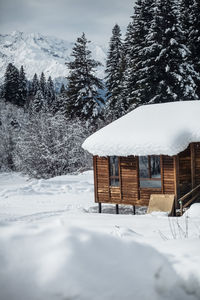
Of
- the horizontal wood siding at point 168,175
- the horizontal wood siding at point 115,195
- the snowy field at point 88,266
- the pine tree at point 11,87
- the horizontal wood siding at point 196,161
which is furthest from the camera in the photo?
the pine tree at point 11,87

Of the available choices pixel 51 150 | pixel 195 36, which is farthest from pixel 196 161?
pixel 51 150

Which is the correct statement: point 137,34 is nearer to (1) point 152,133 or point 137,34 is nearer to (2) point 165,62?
(2) point 165,62

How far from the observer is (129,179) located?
14.3 m

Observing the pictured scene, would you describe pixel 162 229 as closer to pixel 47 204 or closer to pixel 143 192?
pixel 143 192

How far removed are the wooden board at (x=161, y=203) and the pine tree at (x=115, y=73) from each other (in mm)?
20582

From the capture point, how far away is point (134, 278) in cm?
323

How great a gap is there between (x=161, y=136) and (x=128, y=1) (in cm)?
2322

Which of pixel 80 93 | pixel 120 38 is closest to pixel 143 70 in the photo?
pixel 80 93

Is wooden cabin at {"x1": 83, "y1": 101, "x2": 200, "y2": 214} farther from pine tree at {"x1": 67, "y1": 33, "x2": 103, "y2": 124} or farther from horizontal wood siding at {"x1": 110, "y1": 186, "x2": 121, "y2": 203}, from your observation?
pine tree at {"x1": 67, "y1": 33, "x2": 103, "y2": 124}

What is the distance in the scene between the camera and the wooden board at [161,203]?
12.2 meters

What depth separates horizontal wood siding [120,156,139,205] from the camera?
46.2 ft

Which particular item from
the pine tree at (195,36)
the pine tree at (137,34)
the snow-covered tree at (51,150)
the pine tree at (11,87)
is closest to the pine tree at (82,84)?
the snow-covered tree at (51,150)

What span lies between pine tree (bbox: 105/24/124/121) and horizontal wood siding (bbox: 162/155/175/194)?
19.9 m

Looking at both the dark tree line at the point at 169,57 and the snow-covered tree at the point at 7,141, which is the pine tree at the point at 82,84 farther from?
the snow-covered tree at the point at 7,141
